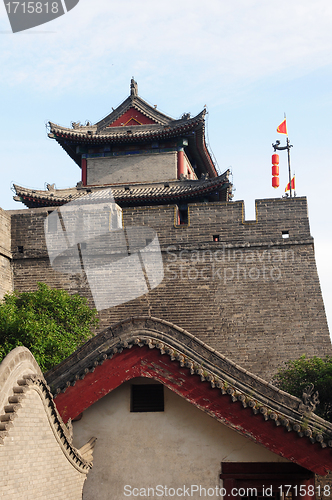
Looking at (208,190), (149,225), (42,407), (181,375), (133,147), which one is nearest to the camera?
(42,407)

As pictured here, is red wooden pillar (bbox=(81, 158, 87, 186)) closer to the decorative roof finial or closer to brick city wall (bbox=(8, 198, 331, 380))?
the decorative roof finial

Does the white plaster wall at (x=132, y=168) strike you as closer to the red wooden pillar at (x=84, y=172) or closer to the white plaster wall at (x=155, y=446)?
the red wooden pillar at (x=84, y=172)

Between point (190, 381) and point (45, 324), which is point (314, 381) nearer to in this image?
point (190, 381)

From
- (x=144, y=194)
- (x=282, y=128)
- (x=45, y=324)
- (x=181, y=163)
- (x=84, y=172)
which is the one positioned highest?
(x=282, y=128)

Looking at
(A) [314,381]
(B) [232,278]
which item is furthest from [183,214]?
(A) [314,381]

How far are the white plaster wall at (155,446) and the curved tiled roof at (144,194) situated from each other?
978 centimetres

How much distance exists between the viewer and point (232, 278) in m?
13.4

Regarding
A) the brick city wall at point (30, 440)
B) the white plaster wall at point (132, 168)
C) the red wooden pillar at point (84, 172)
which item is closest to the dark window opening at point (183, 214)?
the white plaster wall at point (132, 168)

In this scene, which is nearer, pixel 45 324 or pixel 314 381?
pixel 314 381

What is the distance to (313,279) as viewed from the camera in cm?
1311

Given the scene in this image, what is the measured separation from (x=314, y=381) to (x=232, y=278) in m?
4.24

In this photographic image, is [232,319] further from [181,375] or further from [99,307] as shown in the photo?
[181,375]

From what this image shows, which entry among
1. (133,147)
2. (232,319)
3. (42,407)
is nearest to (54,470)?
(42,407)

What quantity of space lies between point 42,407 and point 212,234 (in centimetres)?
878
